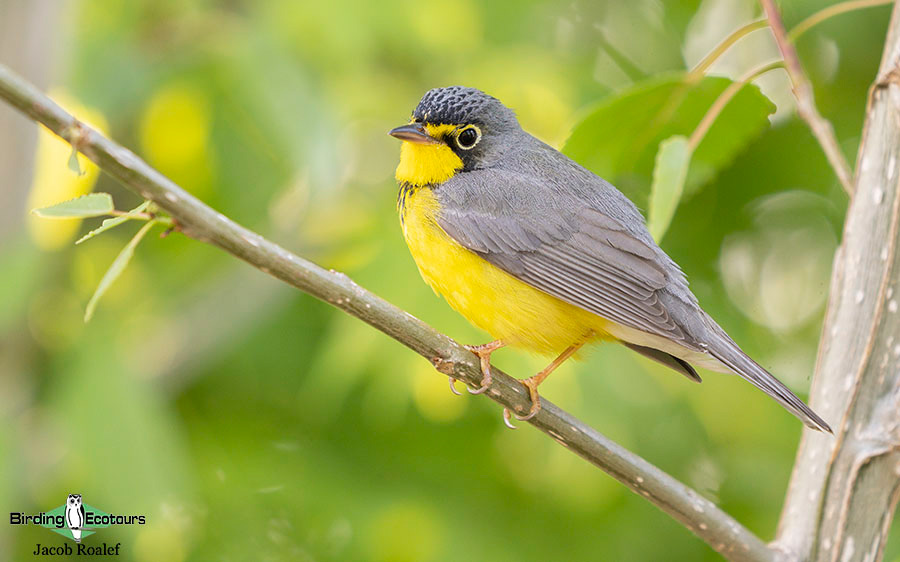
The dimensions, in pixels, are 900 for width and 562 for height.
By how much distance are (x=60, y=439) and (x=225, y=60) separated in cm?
201

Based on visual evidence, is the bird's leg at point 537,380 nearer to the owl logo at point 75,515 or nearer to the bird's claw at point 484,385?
the bird's claw at point 484,385

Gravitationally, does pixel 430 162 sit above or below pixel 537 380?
above

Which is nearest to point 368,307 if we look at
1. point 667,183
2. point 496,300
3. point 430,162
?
point 667,183

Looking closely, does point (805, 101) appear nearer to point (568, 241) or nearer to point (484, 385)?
point (568, 241)

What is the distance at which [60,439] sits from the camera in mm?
4520

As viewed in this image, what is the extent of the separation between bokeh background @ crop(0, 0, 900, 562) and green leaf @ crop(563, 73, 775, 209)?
3.41ft

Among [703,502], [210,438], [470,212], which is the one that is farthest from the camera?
[210,438]

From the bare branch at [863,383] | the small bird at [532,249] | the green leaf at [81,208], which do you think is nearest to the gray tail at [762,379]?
the small bird at [532,249]

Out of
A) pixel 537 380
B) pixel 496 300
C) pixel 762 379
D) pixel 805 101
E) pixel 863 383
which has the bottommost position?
pixel 863 383

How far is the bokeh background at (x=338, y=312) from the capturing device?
4.22 metres

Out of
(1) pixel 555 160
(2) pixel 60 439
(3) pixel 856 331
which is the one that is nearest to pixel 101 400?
(2) pixel 60 439

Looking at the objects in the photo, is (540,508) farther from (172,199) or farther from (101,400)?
(172,199)

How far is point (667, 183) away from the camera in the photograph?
7.97ft

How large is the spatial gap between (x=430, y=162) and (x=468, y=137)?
0.18m
